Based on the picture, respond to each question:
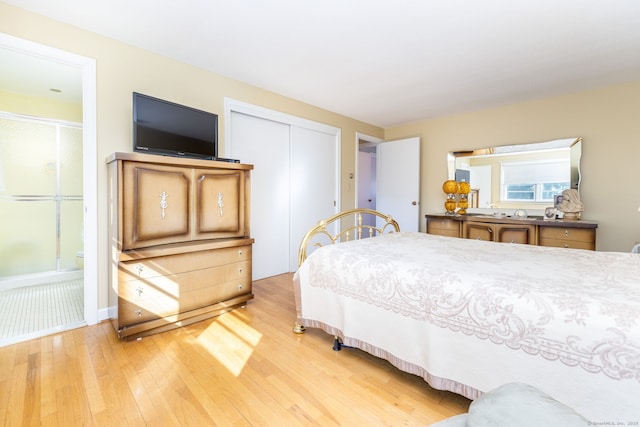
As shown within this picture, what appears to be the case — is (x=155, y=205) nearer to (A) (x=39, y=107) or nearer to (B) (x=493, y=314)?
(B) (x=493, y=314)

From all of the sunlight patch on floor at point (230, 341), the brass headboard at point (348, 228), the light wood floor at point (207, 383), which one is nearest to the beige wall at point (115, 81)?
the light wood floor at point (207, 383)

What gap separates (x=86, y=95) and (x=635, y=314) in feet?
11.3

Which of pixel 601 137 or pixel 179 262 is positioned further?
pixel 601 137

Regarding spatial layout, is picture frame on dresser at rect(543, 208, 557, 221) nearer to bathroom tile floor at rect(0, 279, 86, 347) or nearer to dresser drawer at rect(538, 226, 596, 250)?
dresser drawer at rect(538, 226, 596, 250)

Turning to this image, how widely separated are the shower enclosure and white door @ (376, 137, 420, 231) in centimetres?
453

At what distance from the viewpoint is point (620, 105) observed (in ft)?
10.4

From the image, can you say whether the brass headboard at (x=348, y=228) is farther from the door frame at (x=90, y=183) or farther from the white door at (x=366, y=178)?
the door frame at (x=90, y=183)

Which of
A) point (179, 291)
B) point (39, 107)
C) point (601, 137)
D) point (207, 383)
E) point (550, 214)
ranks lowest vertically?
point (207, 383)

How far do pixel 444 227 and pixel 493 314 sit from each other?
3084 mm

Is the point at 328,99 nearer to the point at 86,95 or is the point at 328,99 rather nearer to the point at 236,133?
the point at 236,133

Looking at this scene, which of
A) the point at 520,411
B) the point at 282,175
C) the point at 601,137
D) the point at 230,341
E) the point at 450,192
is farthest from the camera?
the point at 450,192

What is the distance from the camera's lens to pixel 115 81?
2371 mm

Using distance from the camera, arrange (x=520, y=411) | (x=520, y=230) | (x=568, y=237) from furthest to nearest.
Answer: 1. (x=520, y=230)
2. (x=568, y=237)
3. (x=520, y=411)

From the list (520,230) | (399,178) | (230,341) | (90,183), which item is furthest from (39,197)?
(520,230)
